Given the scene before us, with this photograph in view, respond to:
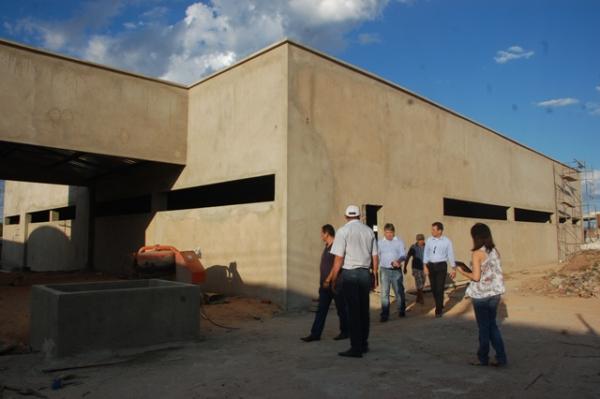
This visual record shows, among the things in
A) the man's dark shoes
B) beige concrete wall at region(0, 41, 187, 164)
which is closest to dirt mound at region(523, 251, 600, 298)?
the man's dark shoes

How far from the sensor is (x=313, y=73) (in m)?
11.8

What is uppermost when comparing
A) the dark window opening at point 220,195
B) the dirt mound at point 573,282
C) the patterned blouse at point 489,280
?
the dark window opening at point 220,195

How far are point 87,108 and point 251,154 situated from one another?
16.1ft

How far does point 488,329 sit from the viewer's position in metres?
5.38

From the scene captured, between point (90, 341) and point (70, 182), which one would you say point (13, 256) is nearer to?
point (70, 182)

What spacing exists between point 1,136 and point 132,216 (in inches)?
252

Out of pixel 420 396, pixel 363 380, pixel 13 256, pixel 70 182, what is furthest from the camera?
pixel 13 256

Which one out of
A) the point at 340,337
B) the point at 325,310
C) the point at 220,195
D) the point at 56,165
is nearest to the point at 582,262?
the point at 340,337

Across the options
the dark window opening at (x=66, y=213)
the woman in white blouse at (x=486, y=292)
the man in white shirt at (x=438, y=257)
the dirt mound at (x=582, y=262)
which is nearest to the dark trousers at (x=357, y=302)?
the woman in white blouse at (x=486, y=292)

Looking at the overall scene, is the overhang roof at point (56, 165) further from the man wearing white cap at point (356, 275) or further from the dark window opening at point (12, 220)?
the dark window opening at point (12, 220)

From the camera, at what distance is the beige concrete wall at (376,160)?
1122cm

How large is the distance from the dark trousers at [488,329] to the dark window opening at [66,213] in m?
22.5

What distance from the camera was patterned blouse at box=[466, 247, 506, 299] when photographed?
536 cm

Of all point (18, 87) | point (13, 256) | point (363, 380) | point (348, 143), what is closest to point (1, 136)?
point (18, 87)
